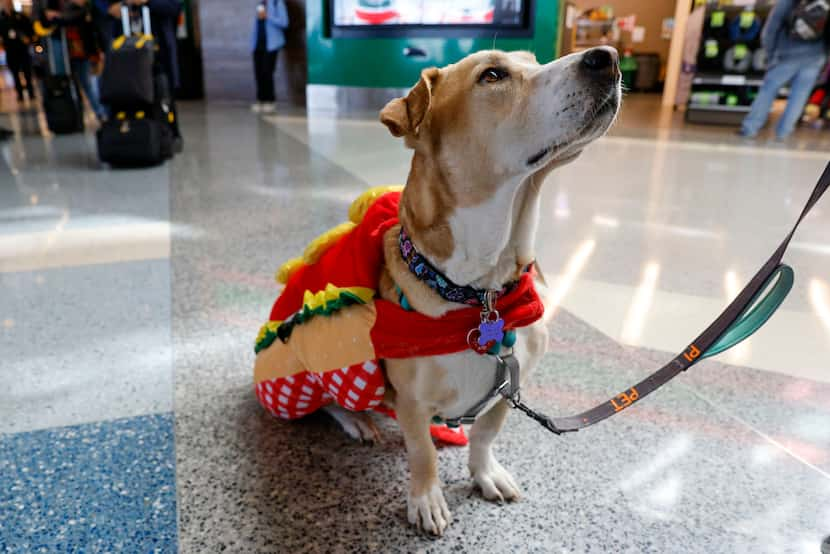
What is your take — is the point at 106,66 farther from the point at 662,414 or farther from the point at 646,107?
the point at 646,107

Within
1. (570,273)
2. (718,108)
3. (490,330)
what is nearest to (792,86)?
(718,108)

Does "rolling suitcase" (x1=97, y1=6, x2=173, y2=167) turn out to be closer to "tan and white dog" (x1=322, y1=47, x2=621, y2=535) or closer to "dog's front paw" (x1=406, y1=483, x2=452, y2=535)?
"tan and white dog" (x1=322, y1=47, x2=621, y2=535)

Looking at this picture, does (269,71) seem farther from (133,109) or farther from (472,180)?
(472,180)

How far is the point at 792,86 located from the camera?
5906 millimetres

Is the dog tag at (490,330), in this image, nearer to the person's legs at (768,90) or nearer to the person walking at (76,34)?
the person walking at (76,34)

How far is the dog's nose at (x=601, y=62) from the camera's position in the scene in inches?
33.4

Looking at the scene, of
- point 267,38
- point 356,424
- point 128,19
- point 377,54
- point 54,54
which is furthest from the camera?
point 267,38

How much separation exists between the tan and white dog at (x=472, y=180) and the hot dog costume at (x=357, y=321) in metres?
0.02

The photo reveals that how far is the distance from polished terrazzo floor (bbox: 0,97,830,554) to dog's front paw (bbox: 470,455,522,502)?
0.9 inches

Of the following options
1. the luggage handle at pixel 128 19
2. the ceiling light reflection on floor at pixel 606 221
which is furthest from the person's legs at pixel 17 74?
the ceiling light reflection on floor at pixel 606 221

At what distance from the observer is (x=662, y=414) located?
57.4 inches

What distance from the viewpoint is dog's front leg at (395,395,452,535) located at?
3.55ft

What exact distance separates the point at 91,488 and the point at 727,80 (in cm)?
812

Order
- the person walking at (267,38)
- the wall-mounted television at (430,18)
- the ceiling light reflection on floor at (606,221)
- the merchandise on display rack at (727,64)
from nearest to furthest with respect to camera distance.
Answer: the ceiling light reflection on floor at (606,221) < the wall-mounted television at (430,18) < the merchandise on display rack at (727,64) < the person walking at (267,38)
